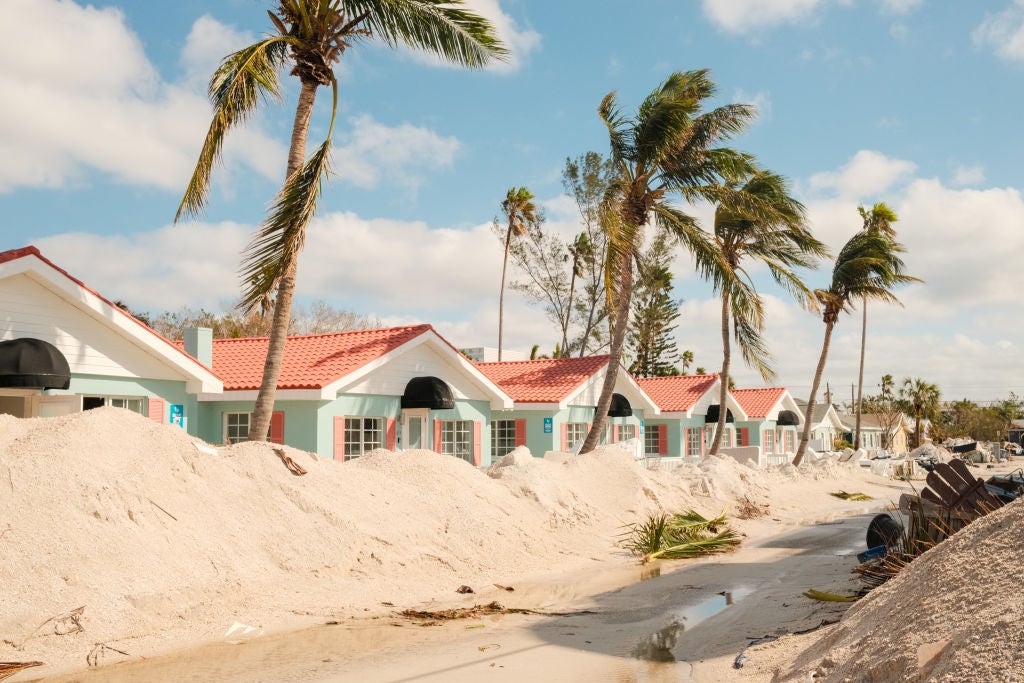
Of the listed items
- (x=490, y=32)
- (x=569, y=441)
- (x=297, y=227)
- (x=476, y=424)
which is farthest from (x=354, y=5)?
(x=569, y=441)

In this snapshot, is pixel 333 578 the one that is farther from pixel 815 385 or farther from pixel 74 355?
pixel 815 385

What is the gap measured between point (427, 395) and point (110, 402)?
7.46m

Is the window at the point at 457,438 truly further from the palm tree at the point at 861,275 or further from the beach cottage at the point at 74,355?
the palm tree at the point at 861,275

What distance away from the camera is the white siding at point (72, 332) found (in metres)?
14.1

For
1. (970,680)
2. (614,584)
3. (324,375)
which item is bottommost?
(614,584)

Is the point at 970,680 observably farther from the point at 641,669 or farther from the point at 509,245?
the point at 509,245

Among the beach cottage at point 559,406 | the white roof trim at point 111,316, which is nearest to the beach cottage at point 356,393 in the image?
the white roof trim at point 111,316

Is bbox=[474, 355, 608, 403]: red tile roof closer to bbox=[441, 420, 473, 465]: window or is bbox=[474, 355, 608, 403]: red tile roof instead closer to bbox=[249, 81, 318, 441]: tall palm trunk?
bbox=[441, 420, 473, 465]: window

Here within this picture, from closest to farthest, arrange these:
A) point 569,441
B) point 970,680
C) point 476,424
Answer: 1. point 970,680
2. point 476,424
3. point 569,441

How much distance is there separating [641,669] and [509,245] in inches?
1474

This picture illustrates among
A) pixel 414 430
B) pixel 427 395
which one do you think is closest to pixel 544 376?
pixel 414 430

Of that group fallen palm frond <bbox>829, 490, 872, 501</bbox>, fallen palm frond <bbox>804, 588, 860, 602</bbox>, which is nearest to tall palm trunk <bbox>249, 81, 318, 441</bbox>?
fallen palm frond <bbox>804, 588, 860, 602</bbox>

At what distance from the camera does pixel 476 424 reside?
2384 centimetres

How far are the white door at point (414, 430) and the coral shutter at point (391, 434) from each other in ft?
0.87
